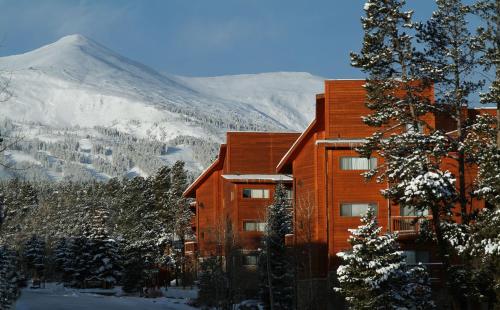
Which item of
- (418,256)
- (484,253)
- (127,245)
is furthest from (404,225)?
(127,245)

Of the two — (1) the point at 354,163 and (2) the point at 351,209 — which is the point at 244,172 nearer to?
(1) the point at 354,163

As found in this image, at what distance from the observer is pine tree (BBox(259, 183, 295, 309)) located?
2232 inches

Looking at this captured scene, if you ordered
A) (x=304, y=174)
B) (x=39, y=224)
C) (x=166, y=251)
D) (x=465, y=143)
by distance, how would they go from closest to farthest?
(x=465, y=143)
(x=304, y=174)
(x=166, y=251)
(x=39, y=224)

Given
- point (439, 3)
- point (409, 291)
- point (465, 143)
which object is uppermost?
point (439, 3)

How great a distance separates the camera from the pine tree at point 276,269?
5668 centimetres

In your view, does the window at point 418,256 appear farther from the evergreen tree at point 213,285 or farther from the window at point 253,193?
the window at point 253,193

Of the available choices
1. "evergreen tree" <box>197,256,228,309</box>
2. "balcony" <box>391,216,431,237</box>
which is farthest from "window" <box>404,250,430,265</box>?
"evergreen tree" <box>197,256,228,309</box>

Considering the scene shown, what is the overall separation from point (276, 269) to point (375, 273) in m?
22.4

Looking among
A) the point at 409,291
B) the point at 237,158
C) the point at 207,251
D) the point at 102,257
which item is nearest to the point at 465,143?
the point at 409,291

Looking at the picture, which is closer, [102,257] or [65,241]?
[102,257]

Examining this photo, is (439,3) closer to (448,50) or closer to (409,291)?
(448,50)

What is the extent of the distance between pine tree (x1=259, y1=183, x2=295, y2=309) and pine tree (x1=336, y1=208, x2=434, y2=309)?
1884 centimetres

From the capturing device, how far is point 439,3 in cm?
3553

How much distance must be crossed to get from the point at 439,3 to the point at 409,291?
11584mm
